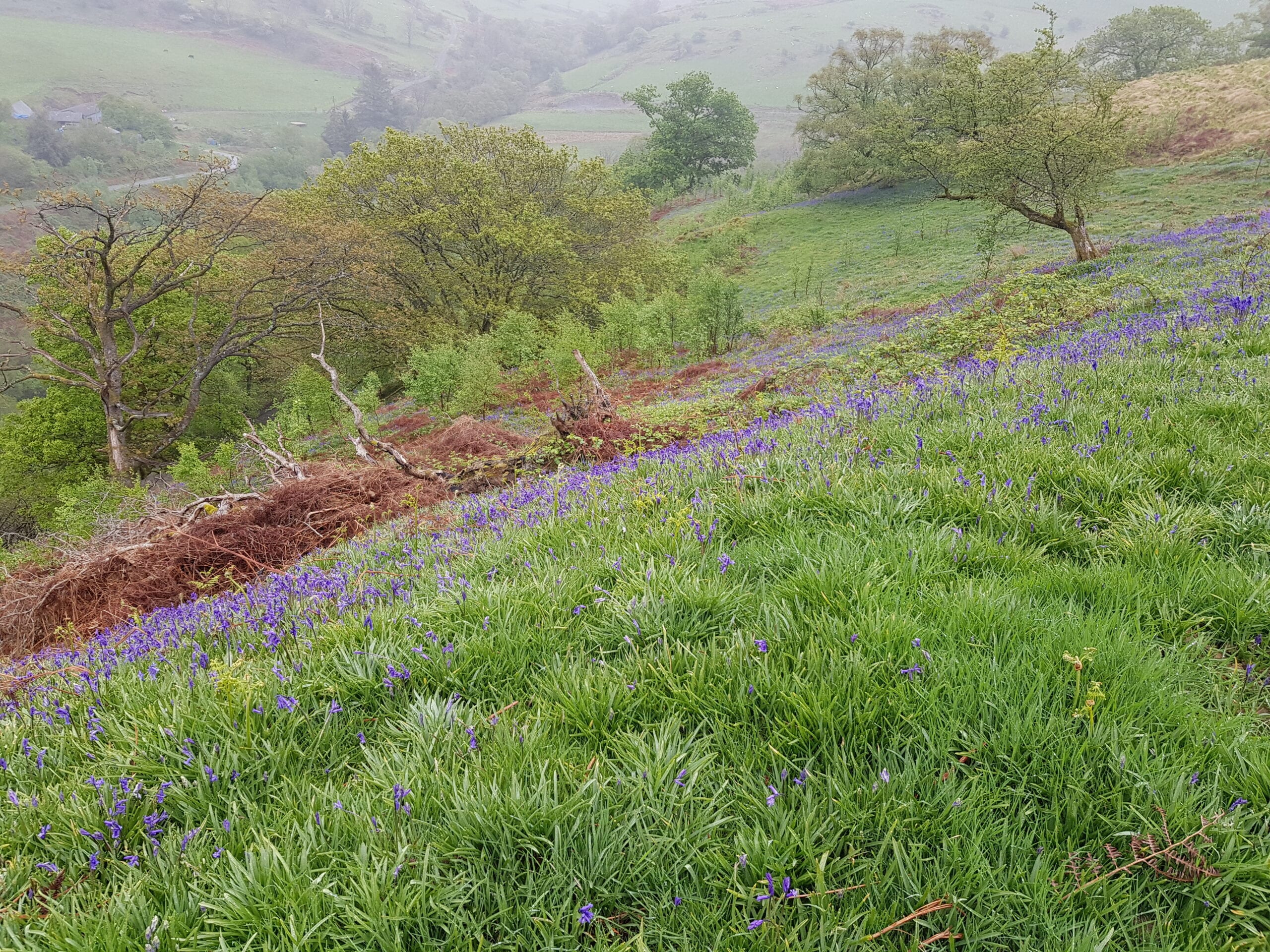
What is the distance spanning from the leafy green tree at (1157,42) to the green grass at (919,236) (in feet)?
152

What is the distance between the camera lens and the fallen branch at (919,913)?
1353 millimetres

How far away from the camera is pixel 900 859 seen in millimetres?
1509

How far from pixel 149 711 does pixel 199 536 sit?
704 cm

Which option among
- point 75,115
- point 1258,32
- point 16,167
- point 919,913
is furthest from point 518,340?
point 75,115

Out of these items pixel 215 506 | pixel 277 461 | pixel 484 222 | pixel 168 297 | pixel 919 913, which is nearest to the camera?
pixel 919 913

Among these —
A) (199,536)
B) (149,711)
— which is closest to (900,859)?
(149,711)

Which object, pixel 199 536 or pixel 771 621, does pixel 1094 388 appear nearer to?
pixel 771 621

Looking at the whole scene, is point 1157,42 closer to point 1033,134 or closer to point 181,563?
point 1033,134

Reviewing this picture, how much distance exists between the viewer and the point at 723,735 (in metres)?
2.08

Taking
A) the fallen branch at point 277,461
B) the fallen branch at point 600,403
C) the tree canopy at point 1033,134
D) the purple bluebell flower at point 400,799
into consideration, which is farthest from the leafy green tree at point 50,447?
the tree canopy at point 1033,134

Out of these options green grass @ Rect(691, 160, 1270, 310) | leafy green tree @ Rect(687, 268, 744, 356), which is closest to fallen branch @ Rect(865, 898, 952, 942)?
green grass @ Rect(691, 160, 1270, 310)

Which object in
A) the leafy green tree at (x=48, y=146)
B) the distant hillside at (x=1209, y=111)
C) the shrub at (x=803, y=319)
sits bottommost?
the shrub at (x=803, y=319)

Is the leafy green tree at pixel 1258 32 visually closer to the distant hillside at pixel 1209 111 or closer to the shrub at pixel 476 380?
the distant hillside at pixel 1209 111

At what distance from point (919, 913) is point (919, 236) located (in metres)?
43.1
